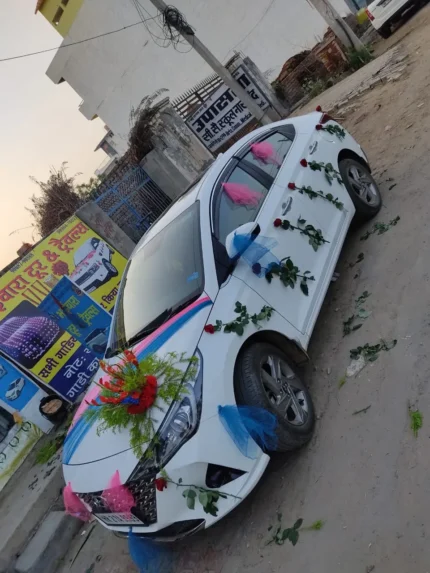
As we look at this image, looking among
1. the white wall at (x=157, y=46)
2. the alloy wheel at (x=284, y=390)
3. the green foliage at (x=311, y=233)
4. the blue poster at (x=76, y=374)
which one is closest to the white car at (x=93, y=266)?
the blue poster at (x=76, y=374)

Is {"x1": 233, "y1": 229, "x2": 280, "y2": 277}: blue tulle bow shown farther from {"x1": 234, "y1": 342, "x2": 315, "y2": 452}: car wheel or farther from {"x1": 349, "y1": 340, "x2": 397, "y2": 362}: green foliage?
{"x1": 349, "y1": 340, "x2": 397, "y2": 362}: green foliage

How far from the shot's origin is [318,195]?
4887 mm

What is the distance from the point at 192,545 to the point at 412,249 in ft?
10.3

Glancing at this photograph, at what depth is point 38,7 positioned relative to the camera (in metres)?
23.5

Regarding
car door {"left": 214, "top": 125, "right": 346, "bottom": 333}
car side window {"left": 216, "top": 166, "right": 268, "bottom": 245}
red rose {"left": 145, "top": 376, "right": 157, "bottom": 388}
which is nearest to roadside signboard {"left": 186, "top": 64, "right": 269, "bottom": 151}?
car door {"left": 214, "top": 125, "right": 346, "bottom": 333}

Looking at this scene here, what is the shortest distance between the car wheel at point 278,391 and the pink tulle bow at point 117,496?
90cm

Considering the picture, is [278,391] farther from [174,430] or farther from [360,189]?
[360,189]

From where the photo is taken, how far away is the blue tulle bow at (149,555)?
11.0ft

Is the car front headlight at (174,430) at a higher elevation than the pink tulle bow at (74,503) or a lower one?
higher

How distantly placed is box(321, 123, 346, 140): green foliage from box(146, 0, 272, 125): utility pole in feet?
28.3

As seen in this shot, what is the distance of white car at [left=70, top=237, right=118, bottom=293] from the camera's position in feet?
27.6

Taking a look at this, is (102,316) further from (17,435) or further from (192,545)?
(192,545)

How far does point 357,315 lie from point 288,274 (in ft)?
2.68

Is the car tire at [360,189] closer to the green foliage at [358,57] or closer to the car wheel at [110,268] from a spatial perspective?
the car wheel at [110,268]
